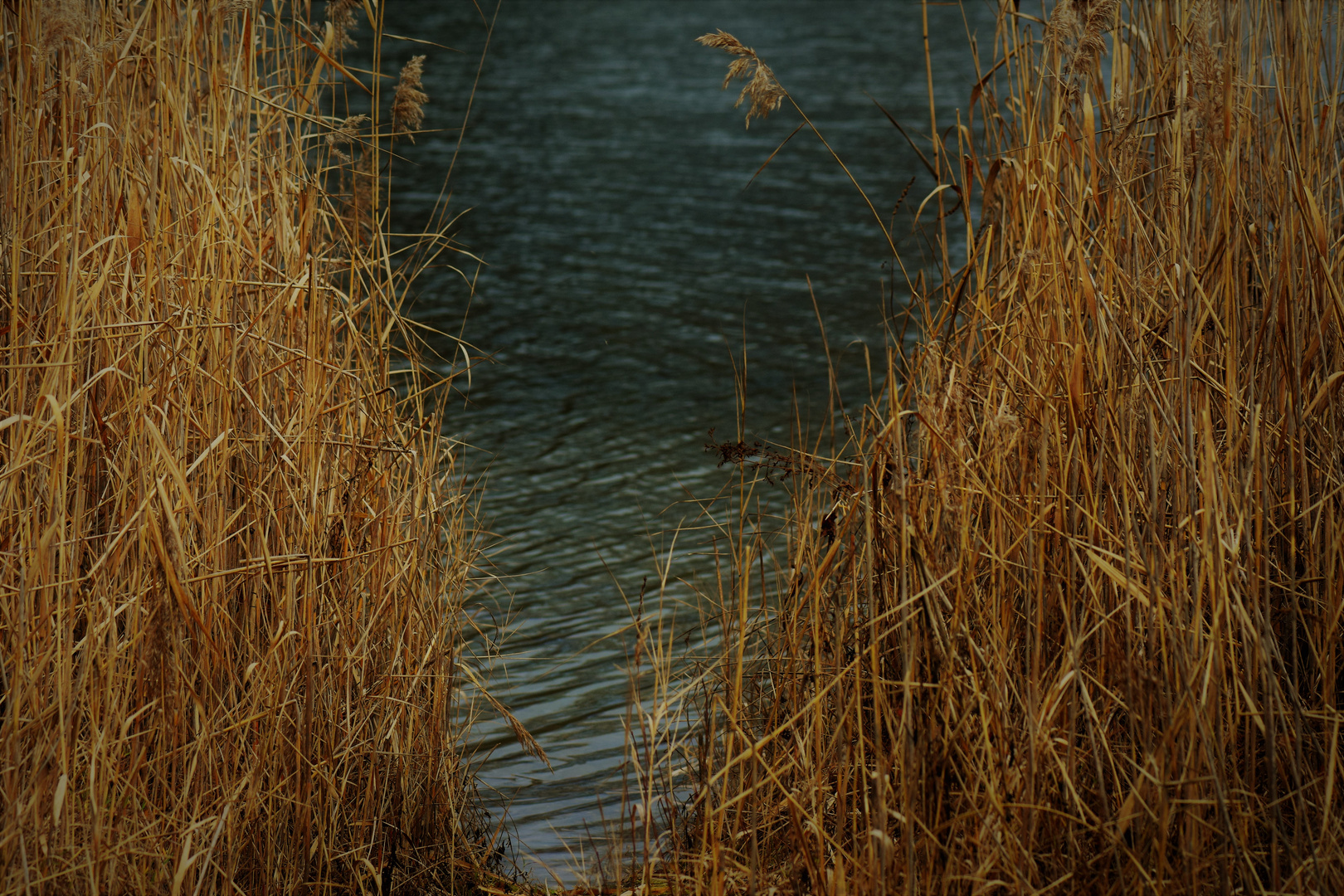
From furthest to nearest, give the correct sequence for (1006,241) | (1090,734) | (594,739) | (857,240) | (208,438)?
(857,240) → (594,739) → (1006,241) → (208,438) → (1090,734)

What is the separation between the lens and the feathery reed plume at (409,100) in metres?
2.47

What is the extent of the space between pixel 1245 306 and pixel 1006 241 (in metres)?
0.46

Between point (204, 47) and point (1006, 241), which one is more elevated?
point (204, 47)

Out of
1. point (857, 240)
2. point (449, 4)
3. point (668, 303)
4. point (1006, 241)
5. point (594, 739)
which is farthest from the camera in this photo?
point (449, 4)

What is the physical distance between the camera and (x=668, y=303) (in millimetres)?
7387

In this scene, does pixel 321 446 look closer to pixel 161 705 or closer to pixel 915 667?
pixel 161 705

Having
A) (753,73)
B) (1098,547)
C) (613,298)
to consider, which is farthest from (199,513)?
(613,298)

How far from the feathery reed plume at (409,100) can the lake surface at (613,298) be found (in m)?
0.79

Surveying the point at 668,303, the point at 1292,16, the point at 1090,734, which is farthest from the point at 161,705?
the point at 668,303

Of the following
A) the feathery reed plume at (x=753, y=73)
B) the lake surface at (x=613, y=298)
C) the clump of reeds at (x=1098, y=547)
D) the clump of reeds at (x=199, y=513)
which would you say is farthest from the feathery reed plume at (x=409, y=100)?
the clump of reeds at (x=1098, y=547)

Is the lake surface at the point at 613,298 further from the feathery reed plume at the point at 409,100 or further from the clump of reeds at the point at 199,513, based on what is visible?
the feathery reed plume at the point at 409,100

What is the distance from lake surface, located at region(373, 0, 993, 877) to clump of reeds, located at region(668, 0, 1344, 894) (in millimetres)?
445

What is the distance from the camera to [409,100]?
2.50 meters

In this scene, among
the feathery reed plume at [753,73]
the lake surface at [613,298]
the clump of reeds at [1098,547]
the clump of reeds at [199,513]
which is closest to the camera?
the clump of reeds at [1098,547]
